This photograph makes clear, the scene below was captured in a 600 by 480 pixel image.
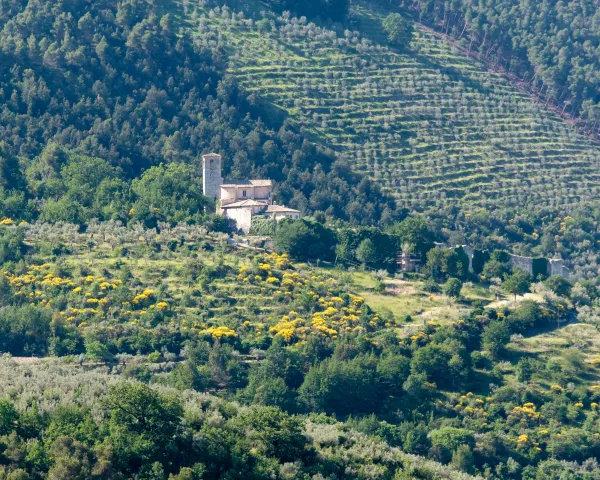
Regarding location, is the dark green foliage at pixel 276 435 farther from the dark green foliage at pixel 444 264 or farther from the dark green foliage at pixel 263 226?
the dark green foliage at pixel 263 226

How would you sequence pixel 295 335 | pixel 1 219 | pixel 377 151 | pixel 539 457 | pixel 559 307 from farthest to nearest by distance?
1. pixel 377 151
2. pixel 1 219
3. pixel 559 307
4. pixel 295 335
5. pixel 539 457

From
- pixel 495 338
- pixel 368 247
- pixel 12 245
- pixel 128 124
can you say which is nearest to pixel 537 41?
pixel 128 124

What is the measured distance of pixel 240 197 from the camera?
→ 311ft

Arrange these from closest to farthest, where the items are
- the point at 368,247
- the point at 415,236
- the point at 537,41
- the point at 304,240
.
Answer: the point at 304,240
the point at 368,247
the point at 415,236
the point at 537,41

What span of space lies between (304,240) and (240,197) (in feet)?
33.8

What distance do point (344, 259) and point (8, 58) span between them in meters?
36.7

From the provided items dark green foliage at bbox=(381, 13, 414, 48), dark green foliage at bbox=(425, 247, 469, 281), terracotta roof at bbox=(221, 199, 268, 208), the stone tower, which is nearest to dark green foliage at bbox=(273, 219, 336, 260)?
terracotta roof at bbox=(221, 199, 268, 208)

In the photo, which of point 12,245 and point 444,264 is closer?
point 12,245

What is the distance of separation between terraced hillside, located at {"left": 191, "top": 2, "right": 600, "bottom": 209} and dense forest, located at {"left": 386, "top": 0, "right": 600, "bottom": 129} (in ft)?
13.7

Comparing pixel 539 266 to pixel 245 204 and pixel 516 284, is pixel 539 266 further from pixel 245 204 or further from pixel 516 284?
pixel 245 204

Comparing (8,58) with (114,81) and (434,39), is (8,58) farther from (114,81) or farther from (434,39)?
(434,39)

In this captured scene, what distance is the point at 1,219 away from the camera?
293ft

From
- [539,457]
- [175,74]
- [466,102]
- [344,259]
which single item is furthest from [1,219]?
[466,102]

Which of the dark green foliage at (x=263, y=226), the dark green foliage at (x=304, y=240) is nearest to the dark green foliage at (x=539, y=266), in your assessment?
the dark green foliage at (x=304, y=240)
